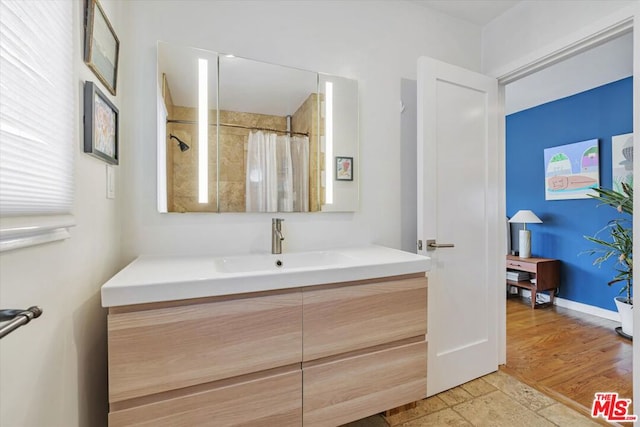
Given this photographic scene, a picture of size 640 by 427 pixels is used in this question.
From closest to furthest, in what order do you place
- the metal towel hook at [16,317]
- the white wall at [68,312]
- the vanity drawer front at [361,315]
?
1. the metal towel hook at [16,317]
2. the white wall at [68,312]
3. the vanity drawer front at [361,315]

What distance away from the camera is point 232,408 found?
1065mm

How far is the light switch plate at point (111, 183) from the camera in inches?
48.1

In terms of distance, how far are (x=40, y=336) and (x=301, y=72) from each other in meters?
1.59

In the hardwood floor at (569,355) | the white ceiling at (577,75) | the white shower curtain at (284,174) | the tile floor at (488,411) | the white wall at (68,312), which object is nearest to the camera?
the white wall at (68,312)

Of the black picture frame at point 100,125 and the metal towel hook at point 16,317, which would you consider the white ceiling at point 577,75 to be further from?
the metal towel hook at point 16,317

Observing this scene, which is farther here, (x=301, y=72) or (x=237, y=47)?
(x=301, y=72)

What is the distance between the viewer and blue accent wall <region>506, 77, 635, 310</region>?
3.15 meters

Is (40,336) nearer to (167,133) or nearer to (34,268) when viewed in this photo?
(34,268)

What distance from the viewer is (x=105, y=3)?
3.84 feet

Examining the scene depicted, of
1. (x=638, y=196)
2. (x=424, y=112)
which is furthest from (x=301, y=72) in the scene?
(x=638, y=196)

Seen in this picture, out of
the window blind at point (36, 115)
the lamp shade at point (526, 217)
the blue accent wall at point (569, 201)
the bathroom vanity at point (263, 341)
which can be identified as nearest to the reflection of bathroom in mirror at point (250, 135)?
the bathroom vanity at point (263, 341)

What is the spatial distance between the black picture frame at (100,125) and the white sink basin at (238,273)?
0.44 m

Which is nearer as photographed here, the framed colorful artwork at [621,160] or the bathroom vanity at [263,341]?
the bathroom vanity at [263,341]

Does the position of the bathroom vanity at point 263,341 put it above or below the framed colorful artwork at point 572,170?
below
